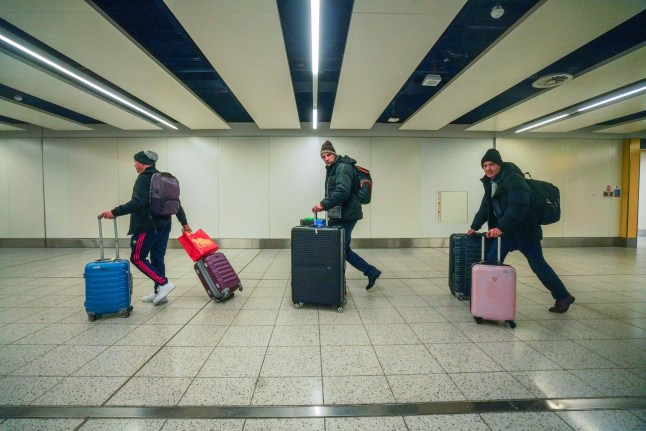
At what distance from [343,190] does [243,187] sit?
15.7 feet

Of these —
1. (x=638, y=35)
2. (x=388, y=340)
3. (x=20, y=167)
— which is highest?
(x=638, y=35)

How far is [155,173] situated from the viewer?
9.81 ft

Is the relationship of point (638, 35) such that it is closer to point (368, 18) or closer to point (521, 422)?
point (368, 18)

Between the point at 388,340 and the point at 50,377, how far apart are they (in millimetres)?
2380

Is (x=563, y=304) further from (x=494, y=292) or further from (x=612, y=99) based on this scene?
(x=612, y=99)

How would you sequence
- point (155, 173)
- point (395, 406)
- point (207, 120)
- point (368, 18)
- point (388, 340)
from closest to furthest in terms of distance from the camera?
point (395, 406) < point (388, 340) < point (368, 18) < point (155, 173) < point (207, 120)

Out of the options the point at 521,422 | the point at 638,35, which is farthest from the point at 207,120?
the point at 638,35

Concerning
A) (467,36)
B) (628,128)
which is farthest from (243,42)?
(628,128)

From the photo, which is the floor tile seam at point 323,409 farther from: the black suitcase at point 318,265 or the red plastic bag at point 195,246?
the red plastic bag at point 195,246

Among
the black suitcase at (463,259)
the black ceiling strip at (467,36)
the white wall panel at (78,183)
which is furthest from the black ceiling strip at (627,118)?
the white wall panel at (78,183)

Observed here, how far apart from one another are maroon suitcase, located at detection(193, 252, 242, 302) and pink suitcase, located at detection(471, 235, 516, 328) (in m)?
2.61

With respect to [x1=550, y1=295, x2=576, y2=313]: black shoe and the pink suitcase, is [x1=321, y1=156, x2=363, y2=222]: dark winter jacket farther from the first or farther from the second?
[x1=550, y1=295, x2=576, y2=313]: black shoe

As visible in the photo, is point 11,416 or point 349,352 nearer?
point 11,416

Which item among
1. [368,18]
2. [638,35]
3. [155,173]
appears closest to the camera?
[368,18]
